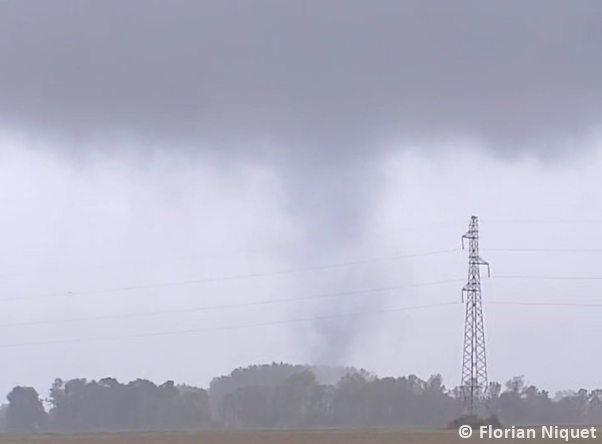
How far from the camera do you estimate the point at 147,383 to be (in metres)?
140

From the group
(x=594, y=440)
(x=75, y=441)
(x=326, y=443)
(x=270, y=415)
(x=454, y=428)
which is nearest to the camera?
(x=594, y=440)

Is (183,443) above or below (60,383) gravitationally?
below

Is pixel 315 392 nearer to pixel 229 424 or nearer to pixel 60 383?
pixel 229 424

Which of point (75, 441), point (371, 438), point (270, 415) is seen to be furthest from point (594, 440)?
point (270, 415)

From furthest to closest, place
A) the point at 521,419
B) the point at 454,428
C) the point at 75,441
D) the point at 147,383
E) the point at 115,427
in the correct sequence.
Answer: the point at 147,383
the point at 115,427
the point at 521,419
the point at 454,428
the point at 75,441

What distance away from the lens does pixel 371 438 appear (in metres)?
81.8

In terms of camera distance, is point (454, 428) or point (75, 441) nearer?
point (75, 441)

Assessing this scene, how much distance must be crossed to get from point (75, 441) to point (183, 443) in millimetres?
11101

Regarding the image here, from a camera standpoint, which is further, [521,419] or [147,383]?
[147,383]

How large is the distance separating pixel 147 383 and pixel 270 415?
25513 millimetres

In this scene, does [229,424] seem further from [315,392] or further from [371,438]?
[371,438]

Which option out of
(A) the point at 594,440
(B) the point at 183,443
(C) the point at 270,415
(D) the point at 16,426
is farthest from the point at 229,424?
(A) the point at 594,440

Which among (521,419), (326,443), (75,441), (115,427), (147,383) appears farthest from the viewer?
(147,383)

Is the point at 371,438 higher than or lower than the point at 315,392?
lower
